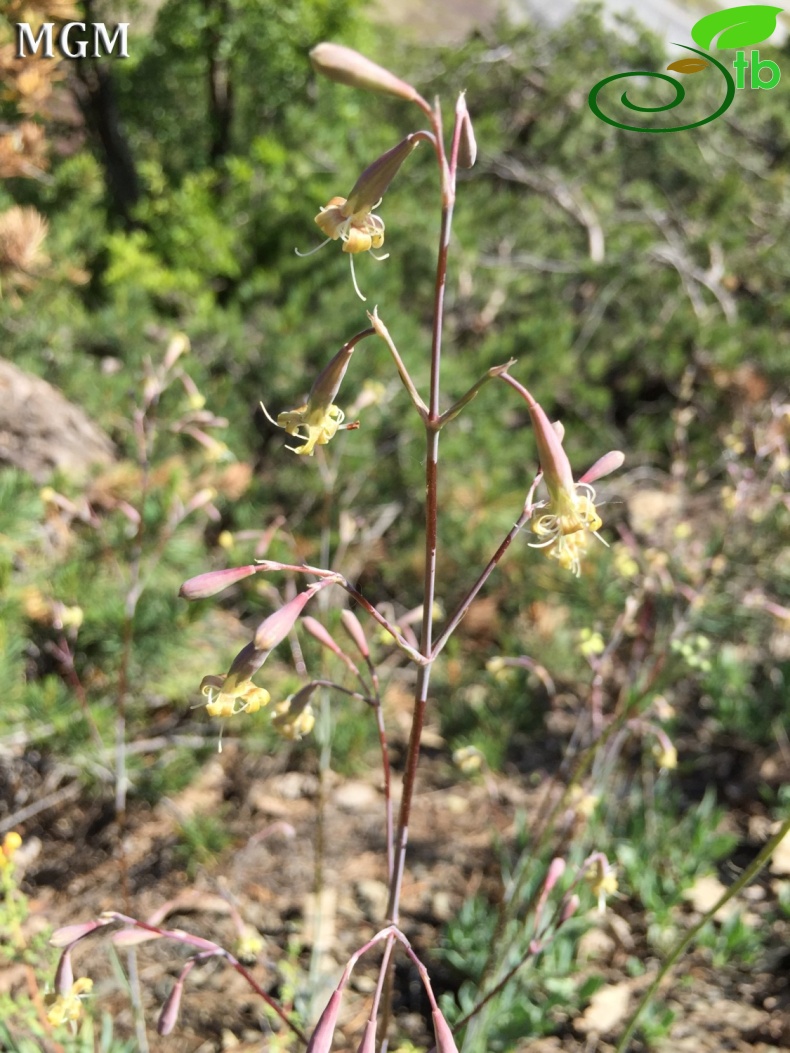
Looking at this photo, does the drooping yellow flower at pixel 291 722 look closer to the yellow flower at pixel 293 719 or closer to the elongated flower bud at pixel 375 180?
the yellow flower at pixel 293 719

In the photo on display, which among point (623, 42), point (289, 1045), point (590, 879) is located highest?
point (623, 42)

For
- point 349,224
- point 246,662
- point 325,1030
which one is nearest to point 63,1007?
point 325,1030

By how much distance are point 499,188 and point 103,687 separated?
14.8 ft

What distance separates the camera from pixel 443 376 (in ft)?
11.5

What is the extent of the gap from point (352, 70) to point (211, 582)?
58 cm

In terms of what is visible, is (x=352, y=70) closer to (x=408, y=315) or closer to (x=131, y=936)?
(x=131, y=936)

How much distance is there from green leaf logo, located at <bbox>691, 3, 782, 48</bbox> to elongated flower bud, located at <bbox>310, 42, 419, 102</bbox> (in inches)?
158

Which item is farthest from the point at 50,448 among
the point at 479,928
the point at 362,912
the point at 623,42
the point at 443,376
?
the point at 623,42

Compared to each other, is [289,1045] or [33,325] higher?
[33,325]

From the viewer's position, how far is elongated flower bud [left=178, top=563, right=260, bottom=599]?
3.14 feet

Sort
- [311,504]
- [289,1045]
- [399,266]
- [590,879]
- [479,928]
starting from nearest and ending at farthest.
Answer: [590,879] → [289,1045] → [479,928] → [311,504] → [399,266]

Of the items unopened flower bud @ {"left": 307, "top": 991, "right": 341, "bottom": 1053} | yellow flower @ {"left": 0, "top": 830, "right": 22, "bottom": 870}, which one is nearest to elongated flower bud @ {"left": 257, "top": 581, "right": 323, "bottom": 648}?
unopened flower bud @ {"left": 307, "top": 991, "right": 341, "bottom": 1053}

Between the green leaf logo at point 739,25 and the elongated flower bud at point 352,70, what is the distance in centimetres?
403

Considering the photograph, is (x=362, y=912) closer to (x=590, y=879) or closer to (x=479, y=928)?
(x=479, y=928)
